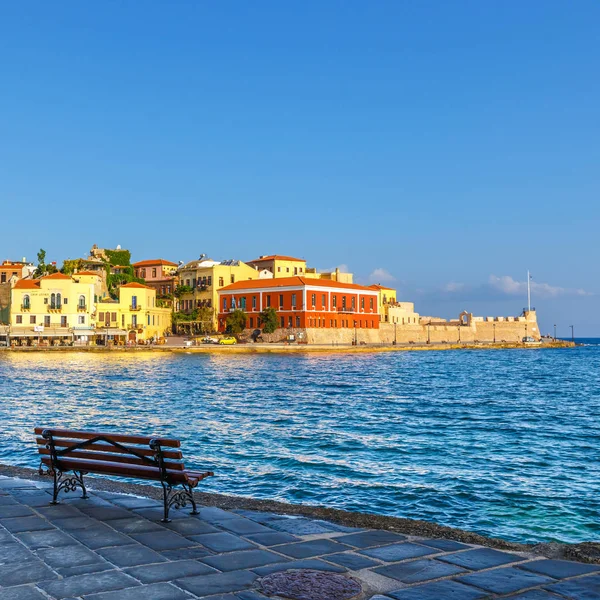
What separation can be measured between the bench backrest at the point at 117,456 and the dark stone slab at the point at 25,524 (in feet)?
2.73

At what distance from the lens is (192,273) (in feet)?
314

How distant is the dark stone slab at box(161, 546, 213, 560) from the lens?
5786mm

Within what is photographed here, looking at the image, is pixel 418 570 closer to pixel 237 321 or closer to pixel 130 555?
pixel 130 555

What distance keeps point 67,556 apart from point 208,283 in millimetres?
87055

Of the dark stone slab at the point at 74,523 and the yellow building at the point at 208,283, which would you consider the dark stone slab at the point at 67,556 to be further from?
the yellow building at the point at 208,283

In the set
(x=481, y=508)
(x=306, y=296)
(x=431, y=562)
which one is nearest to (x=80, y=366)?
(x=306, y=296)

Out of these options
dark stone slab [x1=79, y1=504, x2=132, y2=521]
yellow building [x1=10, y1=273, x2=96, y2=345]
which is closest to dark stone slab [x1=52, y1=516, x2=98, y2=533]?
dark stone slab [x1=79, y1=504, x2=132, y2=521]

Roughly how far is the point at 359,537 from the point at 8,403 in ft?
78.8

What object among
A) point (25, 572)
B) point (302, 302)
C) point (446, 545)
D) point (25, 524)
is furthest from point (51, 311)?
point (446, 545)

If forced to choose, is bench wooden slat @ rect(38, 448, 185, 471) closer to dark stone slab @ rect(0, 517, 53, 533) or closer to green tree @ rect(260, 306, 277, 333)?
dark stone slab @ rect(0, 517, 53, 533)

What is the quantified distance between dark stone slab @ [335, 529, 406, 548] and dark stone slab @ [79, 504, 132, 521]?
2284 millimetres

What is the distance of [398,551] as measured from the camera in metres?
6.12

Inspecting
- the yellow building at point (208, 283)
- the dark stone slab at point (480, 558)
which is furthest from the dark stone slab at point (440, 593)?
the yellow building at point (208, 283)

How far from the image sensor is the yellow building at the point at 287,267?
99750mm
